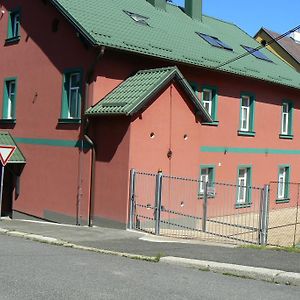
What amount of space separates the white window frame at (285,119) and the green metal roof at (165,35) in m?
1.16

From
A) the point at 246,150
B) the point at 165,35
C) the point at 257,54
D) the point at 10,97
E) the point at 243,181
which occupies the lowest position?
the point at 243,181

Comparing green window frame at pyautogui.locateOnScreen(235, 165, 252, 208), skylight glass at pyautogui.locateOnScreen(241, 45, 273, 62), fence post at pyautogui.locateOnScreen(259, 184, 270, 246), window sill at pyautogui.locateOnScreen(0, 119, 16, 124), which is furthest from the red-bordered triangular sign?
skylight glass at pyautogui.locateOnScreen(241, 45, 273, 62)

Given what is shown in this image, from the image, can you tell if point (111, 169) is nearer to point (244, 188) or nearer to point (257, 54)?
point (244, 188)

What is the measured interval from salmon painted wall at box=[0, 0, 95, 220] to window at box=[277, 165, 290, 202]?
429 inches

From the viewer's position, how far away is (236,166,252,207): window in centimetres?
2025

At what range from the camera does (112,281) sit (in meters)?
7.50

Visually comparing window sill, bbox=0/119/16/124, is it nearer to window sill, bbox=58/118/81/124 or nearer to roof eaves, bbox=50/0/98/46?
window sill, bbox=58/118/81/124

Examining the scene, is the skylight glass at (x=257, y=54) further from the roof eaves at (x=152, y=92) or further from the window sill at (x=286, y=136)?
the roof eaves at (x=152, y=92)

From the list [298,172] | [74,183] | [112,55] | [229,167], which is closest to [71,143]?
[74,183]

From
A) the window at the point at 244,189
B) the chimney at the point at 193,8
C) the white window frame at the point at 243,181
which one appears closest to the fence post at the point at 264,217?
the window at the point at 244,189

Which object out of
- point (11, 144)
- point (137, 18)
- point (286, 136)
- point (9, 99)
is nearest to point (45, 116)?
point (11, 144)

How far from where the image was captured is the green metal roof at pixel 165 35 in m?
16.2

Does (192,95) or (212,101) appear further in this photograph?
(212,101)

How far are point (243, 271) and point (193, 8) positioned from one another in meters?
18.6
